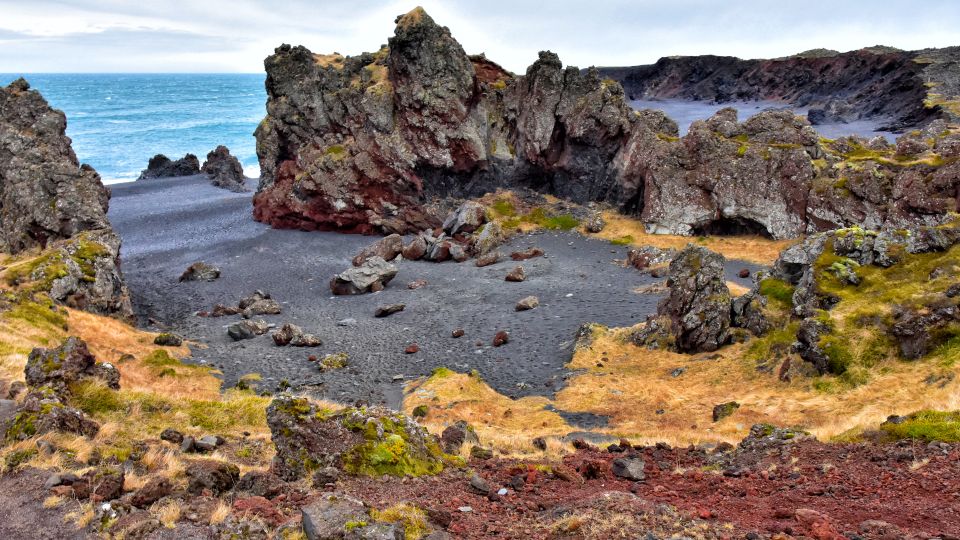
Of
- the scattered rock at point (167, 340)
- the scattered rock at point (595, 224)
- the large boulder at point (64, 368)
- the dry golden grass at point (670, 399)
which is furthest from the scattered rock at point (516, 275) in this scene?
the large boulder at point (64, 368)

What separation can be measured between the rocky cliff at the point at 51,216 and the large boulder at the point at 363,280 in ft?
43.4

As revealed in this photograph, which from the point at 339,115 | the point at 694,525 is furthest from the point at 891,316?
the point at 339,115

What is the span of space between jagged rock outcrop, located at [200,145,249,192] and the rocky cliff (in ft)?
152

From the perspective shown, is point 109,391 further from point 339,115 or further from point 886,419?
point 339,115

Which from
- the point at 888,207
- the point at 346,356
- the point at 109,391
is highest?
the point at 888,207

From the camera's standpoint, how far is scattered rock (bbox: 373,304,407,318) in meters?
37.3

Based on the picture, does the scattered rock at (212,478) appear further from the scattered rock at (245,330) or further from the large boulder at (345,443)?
the scattered rock at (245,330)

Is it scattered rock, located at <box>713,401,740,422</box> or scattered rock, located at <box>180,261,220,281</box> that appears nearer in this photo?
scattered rock, located at <box>713,401,740,422</box>

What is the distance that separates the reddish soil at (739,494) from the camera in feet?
29.5

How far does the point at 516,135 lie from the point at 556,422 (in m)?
48.2

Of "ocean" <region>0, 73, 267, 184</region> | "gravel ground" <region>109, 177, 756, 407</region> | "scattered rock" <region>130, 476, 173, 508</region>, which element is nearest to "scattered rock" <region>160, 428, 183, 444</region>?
"scattered rock" <region>130, 476, 173, 508</region>

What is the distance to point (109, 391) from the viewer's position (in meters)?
Result: 17.6

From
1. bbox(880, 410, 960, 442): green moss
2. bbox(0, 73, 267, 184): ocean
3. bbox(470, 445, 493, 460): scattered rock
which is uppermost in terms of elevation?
bbox(0, 73, 267, 184): ocean

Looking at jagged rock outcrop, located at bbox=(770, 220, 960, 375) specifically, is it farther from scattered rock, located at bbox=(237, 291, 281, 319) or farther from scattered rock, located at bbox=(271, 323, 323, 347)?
scattered rock, located at bbox=(237, 291, 281, 319)
